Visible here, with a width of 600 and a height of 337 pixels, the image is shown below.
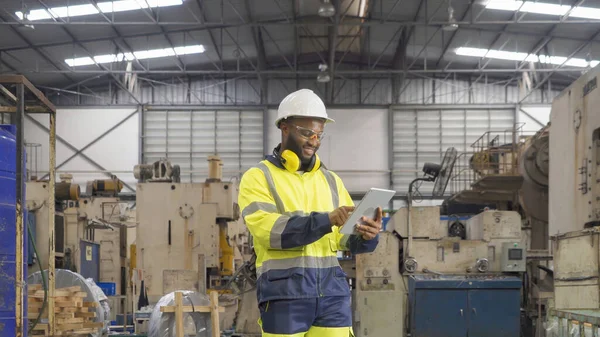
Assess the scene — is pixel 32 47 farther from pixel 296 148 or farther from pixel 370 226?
pixel 370 226

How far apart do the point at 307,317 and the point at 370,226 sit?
0.48m

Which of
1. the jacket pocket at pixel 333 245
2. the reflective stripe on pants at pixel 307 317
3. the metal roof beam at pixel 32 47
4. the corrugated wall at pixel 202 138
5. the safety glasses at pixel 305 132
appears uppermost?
the metal roof beam at pixel 32 47

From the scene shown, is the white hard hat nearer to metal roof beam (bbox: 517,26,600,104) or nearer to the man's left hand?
the man's left hand

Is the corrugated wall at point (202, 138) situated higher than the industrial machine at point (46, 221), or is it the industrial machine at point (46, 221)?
the corrugated wall at point (202, 138)

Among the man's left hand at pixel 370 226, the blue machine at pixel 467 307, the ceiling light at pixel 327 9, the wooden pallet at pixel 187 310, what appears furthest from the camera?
the ceiling light at pixel 327 9

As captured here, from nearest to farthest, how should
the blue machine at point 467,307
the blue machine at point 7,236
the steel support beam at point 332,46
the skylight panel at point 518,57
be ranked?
the blue machine at point 7,236 → the blue machine at point 467,307 → the steel support beam at point 332,46 → the skylight panel at point 518,57

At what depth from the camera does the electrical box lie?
1012 centimetres

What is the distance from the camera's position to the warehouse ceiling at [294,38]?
18.8 metres

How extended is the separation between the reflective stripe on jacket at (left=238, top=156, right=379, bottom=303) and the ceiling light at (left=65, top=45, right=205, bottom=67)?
770 inches

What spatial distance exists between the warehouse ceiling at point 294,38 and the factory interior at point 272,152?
0.28 feet

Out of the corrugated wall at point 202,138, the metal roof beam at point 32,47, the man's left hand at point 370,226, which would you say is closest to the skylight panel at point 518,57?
the corrugated wall at point 202,138

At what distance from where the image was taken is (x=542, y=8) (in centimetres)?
1898

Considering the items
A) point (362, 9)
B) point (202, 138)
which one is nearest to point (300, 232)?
point (362, 9)

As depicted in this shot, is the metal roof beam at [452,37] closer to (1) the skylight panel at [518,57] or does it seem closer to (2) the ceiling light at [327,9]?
(1) the skylight panel at [518,57]
